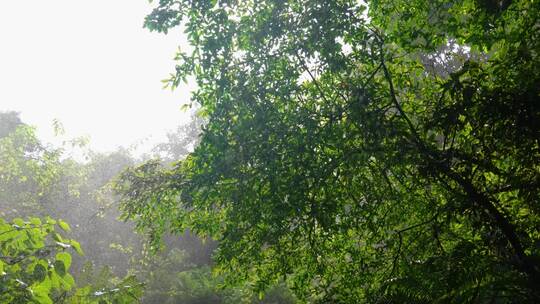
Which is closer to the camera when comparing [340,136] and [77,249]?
[77,249]

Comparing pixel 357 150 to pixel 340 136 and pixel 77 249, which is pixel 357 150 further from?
pixel 77 249

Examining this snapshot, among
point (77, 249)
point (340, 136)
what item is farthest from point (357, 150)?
point (77, 249)

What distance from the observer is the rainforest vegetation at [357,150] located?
2814 mm

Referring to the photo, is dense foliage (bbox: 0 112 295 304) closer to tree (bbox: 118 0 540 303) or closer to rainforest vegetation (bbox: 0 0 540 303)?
rainforest vegetation (bbox: 0 0 540 303)

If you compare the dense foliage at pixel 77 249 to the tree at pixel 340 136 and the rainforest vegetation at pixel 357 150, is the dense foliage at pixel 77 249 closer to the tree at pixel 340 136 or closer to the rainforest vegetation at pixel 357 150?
the rainforest vegetation at pixel 357 150

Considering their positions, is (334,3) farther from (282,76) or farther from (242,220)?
(242,220)

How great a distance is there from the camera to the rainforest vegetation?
2814mm

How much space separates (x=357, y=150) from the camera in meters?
3.44

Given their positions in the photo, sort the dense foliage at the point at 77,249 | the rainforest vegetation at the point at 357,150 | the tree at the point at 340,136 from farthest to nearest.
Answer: the tree at the point at 340,136 → the rainforest vegetation at the point at 357,150 → the dense foliage at the point at 77,249

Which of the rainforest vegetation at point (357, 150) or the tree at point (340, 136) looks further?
the tree at point (340, 136)

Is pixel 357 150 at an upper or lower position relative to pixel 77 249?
upper

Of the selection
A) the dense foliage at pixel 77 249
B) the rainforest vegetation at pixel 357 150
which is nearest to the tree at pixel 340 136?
the rainforest vegetation at pixel 357 150

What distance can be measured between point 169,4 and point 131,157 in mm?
29030

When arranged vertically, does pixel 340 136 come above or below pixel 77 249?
above
